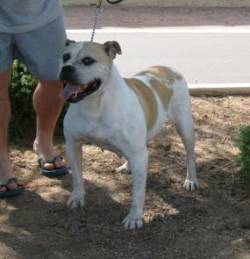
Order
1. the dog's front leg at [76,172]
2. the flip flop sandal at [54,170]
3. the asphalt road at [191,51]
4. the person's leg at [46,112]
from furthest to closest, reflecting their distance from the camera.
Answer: the asphalt road at [191,51] < the flip flop sandal at [54,170] < the person's leg at [46,112] < the dog's front leg at [76,172]

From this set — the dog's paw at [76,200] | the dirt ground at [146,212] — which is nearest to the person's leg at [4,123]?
the dirt ground at [146,212]

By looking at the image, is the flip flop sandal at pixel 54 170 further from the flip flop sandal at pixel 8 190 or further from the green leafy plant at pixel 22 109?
the green leafy plant at pixel 22 109

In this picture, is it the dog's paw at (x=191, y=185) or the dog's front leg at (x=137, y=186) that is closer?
the dog's front leg at (x=137, y=186)

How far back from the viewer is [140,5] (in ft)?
55.6

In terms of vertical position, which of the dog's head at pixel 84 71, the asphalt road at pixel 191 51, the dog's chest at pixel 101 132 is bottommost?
the asphalt road at pixel 191 51

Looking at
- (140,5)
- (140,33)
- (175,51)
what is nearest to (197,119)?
(175,51)

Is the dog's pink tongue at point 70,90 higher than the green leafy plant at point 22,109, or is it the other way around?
the dog's pink tongue at point 70,90

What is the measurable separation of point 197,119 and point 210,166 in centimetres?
121

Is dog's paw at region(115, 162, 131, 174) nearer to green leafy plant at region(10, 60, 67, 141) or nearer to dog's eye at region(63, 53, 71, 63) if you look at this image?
green leafy plant at region(10, 60, 67, 141)

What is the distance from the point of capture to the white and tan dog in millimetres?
4160

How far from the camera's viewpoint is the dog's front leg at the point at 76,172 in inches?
181

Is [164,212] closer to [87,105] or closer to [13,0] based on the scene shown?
[87,105]

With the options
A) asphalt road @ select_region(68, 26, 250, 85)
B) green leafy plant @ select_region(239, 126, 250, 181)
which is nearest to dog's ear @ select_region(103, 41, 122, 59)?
green leafy plant @ select_region(239, 126, 250, 181)

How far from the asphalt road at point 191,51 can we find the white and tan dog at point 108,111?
3.98m
